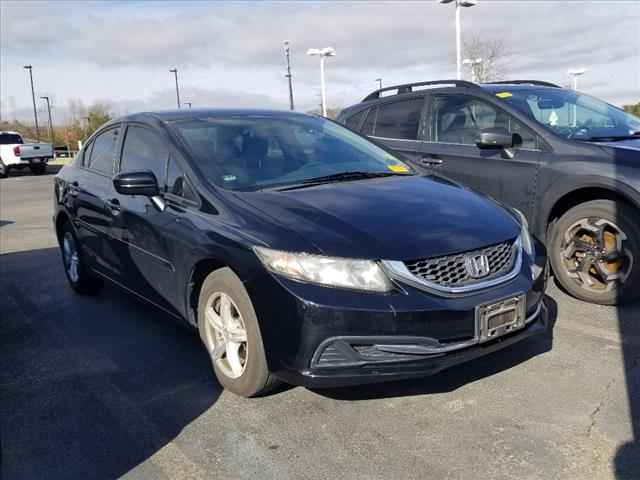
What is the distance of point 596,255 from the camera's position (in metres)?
4.60

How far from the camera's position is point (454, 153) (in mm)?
5539

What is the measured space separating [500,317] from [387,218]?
751mm

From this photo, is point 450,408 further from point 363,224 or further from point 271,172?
point 271,172

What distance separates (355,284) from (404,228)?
0.45 m

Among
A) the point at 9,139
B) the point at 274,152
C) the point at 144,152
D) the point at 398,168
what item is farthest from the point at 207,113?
the point at 9,139

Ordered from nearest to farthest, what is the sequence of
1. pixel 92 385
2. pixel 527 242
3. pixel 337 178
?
pixel 527 242
pixel 92 385
pixel 337 178

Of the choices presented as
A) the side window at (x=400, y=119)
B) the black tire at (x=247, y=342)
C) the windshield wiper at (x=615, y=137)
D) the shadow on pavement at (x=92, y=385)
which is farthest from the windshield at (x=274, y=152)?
the windshield wiper at (x=615, y=137)

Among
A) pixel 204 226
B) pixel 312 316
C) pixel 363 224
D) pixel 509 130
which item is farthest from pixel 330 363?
pixel 509 130

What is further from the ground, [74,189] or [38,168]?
[74,189]

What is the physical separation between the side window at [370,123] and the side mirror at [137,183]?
10.8 feet

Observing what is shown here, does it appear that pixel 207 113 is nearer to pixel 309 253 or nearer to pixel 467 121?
pixel 309 253

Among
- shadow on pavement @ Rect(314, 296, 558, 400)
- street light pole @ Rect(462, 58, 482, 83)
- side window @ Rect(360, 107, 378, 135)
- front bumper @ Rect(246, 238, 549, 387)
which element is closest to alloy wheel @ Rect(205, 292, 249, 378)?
front bumper @ Rect(246, 238, 549, 387)

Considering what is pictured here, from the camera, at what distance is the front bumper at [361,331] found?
9.23 feet

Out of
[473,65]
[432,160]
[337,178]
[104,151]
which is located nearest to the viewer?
[337,178]
